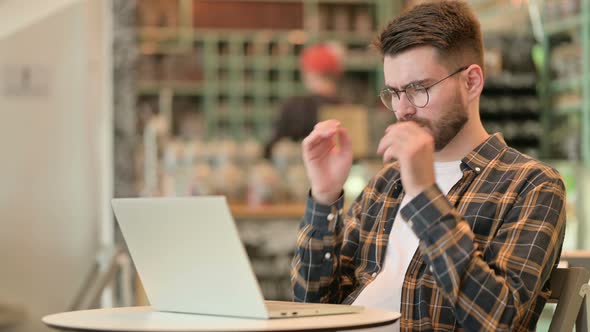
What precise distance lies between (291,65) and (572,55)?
367 centimetres

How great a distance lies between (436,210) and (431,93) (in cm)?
32

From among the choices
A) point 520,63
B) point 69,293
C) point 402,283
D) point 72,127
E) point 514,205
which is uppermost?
point 520,63

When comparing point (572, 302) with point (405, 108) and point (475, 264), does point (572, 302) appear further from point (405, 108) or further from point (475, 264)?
point (405, 108)

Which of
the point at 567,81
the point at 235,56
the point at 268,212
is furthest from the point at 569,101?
the point at 235,56

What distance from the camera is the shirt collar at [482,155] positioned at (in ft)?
6.17

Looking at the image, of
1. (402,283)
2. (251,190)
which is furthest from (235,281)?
(251,190)

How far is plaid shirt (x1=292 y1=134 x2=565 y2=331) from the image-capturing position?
5.34ft

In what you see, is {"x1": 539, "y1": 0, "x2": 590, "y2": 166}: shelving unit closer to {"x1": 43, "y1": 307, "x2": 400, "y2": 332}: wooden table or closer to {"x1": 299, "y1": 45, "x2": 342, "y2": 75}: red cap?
{"x1": 299, "y1": 45, "x2": 342, "y2": 75}: red cap

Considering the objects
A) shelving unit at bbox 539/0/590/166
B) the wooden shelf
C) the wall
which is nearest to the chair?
the wall

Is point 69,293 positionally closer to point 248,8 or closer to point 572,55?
point 572,55

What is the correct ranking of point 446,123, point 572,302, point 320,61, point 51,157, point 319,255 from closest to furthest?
point 572,302
point 446,123
point 319,255
point 51,157
point 320,61

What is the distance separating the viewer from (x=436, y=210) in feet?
5.35

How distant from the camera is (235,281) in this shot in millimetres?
1471

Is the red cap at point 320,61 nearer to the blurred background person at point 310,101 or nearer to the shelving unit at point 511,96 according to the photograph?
the blurred background person at point 310,101
